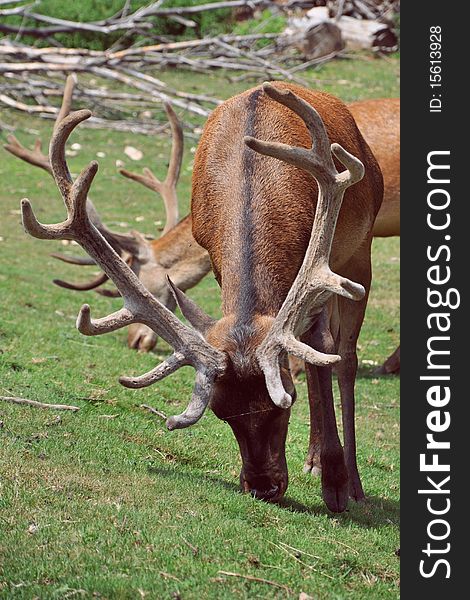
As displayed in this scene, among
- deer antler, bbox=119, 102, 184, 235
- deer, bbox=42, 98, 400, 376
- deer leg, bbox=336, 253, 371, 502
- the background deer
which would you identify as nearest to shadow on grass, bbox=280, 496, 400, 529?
deer leg, bbox=336, 253, 371, 502

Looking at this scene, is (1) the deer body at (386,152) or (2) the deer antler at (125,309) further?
(1) the deer body at (386,152)

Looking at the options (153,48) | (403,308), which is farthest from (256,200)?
(153,48)

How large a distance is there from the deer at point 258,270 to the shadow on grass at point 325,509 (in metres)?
0.08

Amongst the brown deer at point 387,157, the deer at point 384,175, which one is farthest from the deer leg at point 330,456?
the brown deer at point 387,157

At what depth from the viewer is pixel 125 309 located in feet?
18.6

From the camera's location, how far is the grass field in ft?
14.9

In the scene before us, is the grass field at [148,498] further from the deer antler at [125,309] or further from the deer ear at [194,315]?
the deer ear at [194,315]

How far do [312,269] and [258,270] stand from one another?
36cm

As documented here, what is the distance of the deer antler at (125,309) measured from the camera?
5.34m

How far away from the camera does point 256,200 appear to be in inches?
233

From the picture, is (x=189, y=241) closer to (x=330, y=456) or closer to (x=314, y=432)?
(x=314, y=432)

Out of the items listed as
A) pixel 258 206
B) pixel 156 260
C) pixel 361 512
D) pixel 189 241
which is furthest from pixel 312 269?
pixel 156 260

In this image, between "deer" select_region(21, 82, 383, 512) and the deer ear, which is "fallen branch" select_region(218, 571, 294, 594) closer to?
"deer" select_region(21, 82, 383, 512)

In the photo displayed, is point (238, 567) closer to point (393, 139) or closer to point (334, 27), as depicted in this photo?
point (393, 139)
